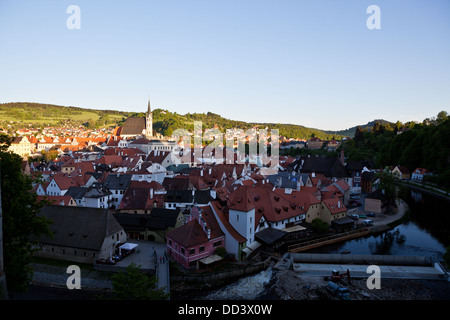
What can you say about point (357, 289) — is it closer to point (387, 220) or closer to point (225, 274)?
point (225, 274)

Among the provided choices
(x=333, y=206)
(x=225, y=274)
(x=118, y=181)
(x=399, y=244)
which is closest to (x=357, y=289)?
(x=225, y=274)

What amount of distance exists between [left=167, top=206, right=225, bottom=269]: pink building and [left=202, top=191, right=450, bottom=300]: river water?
373cm

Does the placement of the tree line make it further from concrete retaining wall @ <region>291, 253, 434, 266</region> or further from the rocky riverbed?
the rocky riverbed

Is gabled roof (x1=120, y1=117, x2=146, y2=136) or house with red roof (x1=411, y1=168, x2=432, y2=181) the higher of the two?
gabled roof (x1=120, y1=117, x2=146, y2=136)

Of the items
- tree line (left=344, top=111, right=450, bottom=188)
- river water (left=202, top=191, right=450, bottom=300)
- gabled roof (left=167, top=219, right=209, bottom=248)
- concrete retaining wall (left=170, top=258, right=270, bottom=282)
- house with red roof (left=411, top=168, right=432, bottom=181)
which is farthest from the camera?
house with red roof (left=411, top=168, right=432, bottom=181)

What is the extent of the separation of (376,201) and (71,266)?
142ft

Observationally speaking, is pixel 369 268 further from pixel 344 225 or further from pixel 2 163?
pixel 2 163

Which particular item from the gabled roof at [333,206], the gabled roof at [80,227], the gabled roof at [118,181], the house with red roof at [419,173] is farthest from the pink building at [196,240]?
the house with red roof at [419,173]

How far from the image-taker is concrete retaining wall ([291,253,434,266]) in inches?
1171

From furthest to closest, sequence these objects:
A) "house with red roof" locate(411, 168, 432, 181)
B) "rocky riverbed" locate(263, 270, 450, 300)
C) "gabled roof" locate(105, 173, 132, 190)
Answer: "house with red roof" locate(411, 168, 432, 181) → "gabled roof" locate(105, 173, 132, 190) → "rocky riverbed" locate(263, 270, 450, 300)

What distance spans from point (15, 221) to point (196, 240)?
14120 millimetres

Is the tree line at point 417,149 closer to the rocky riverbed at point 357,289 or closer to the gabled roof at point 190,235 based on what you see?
the rocky riverbed at point 357,289

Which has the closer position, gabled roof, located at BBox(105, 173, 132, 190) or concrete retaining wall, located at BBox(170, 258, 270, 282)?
concrete retaining wall, located at BBox(170, 258, 270, 282)

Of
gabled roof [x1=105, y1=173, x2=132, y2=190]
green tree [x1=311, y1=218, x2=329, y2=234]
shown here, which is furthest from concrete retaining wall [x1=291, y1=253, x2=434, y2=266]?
gabled roof [x1=105, y1=173, x2=132, y2=190]
